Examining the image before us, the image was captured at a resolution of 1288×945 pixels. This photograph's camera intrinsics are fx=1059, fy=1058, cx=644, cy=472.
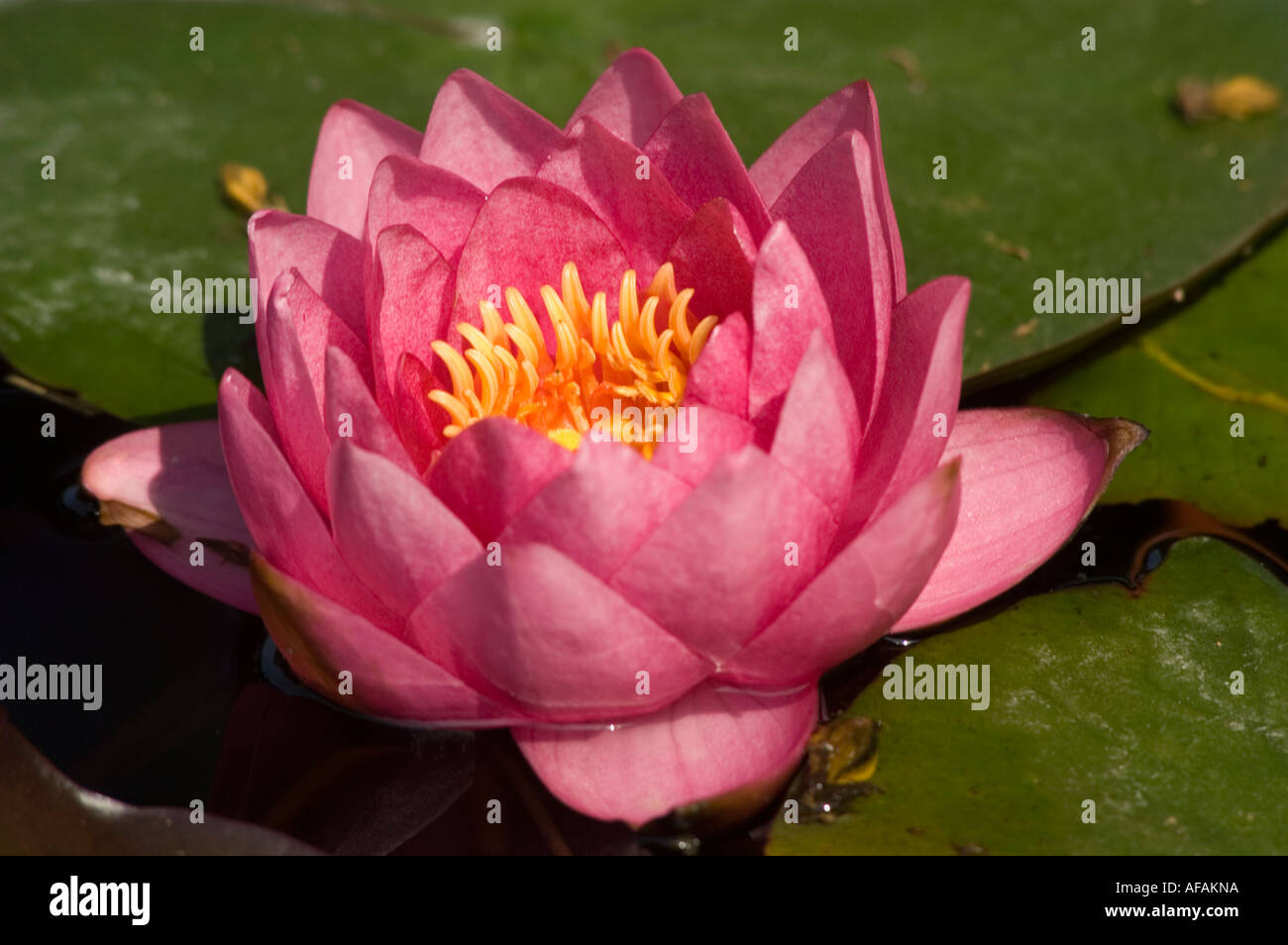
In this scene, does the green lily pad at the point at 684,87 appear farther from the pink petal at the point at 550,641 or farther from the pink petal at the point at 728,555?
the pink petal at the point at 550,641

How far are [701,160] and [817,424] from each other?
2.30 ft

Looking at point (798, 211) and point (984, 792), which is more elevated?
point (798, 211)

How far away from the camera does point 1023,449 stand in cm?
213

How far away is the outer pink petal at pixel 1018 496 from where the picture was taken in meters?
2.02

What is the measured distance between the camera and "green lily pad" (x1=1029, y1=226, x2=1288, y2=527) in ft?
7.78

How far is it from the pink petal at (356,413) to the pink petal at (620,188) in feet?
2.20

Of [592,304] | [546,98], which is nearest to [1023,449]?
[592,304]

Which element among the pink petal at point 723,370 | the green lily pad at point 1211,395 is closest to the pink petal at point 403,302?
the pink petal at point 723,370

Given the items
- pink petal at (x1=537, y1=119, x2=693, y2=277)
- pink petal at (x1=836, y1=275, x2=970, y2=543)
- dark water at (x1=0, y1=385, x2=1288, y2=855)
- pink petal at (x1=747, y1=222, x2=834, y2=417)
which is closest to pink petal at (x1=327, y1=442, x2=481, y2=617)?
dark water at (x1=0, y1=385, x2=1288, y2=855)

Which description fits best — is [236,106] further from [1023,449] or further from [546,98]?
[1023,449]

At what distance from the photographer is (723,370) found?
185cm

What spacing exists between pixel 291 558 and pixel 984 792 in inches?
51.0

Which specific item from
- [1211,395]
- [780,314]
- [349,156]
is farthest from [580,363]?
[1211,395]

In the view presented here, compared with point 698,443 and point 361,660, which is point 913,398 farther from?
point 361,660
